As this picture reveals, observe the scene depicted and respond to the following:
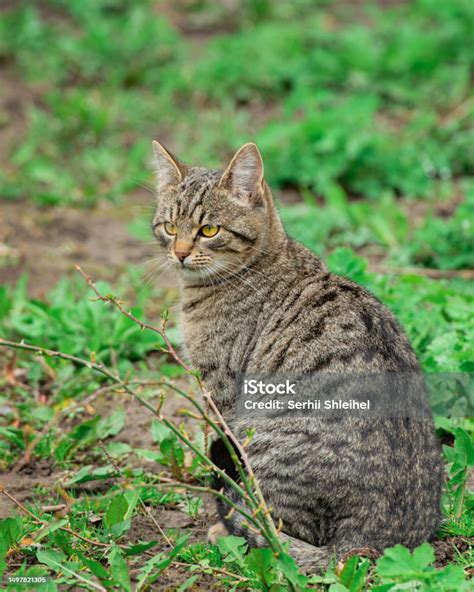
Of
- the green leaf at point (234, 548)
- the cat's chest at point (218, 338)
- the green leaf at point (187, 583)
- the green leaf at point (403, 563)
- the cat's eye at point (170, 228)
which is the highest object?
the cat's eye at point (170, 228)

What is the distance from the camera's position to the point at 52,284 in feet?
21.7

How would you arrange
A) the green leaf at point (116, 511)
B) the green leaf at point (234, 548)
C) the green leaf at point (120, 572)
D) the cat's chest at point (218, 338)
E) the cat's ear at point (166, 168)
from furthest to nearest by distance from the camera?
1. the cat's ear at point (166, 168)
2. the cat's chest at point (218, 338)
3. the green leaf at point (116, 511)
4. the green leaf at point (234, 548)
5. the green leaf at point (120, 572)

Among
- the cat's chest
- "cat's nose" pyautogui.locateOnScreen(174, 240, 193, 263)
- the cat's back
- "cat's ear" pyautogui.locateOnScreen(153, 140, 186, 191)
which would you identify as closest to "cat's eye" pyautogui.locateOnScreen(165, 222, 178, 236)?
"cat's nose" pyautogui.locateOnScreen(174, 240, 193, 263)

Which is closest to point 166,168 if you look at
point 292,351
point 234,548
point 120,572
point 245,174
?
point 245,174

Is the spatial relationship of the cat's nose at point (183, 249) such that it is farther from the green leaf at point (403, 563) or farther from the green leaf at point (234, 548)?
the green leaf at point (403, 563)

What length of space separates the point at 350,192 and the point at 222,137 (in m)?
1.37

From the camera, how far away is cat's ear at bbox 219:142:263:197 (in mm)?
4586

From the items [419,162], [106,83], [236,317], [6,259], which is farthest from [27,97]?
[236,317]

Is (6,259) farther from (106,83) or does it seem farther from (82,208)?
(106,83)

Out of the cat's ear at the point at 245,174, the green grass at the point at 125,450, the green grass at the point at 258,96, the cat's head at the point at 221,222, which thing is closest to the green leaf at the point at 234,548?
the green grass at the point at 125,450

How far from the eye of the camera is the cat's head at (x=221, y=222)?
460 centimetres

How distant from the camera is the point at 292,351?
4125mm

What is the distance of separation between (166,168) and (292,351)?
1.33 metres

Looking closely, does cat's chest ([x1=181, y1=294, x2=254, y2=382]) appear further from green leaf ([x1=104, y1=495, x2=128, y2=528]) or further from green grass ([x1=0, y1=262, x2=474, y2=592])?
green leaf ([x1=104, y1=495, x2=128, y2=528])
